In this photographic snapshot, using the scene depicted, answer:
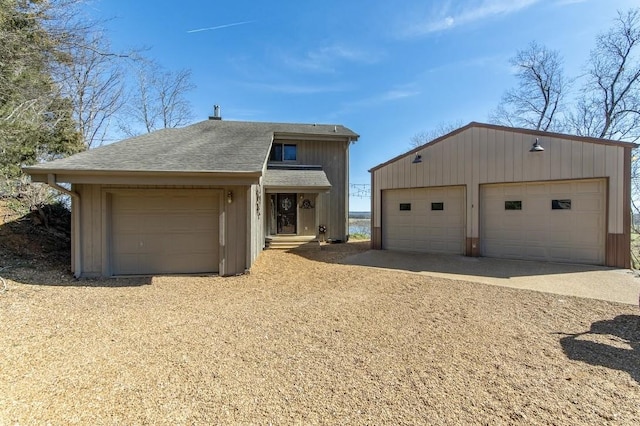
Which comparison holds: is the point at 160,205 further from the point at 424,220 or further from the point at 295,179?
the point at 424,220

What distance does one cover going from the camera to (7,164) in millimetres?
9055

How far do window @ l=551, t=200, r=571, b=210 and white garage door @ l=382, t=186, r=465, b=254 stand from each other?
2321 mm

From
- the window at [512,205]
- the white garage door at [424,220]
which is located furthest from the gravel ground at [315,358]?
the white garage door at [424,220]

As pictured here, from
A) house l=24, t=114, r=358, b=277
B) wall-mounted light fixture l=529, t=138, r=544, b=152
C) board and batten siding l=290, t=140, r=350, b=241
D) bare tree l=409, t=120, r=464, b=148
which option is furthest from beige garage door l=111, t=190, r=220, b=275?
bare tree l=409, t=120, r=464, b=148

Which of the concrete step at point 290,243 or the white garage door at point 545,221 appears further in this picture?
the concrete step at point 290,243

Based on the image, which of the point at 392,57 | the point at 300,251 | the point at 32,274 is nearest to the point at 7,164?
the point at 32,274

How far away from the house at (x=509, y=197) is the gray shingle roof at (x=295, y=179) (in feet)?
7.23

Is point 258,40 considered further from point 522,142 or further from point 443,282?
point 443,282

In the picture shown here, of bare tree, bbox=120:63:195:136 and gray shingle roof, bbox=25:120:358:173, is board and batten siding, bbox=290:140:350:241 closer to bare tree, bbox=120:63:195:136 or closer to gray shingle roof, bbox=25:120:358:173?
gray shingle roof, bbox=25:120:358:173

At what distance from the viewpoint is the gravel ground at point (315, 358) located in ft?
7.54

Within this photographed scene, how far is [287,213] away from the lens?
12867 millimetres

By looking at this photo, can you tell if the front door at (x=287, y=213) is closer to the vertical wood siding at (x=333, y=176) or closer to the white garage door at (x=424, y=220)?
the vertical wood siding at (x=333, y=176)

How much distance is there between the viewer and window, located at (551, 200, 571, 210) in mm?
7898

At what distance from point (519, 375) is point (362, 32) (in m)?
12.0
